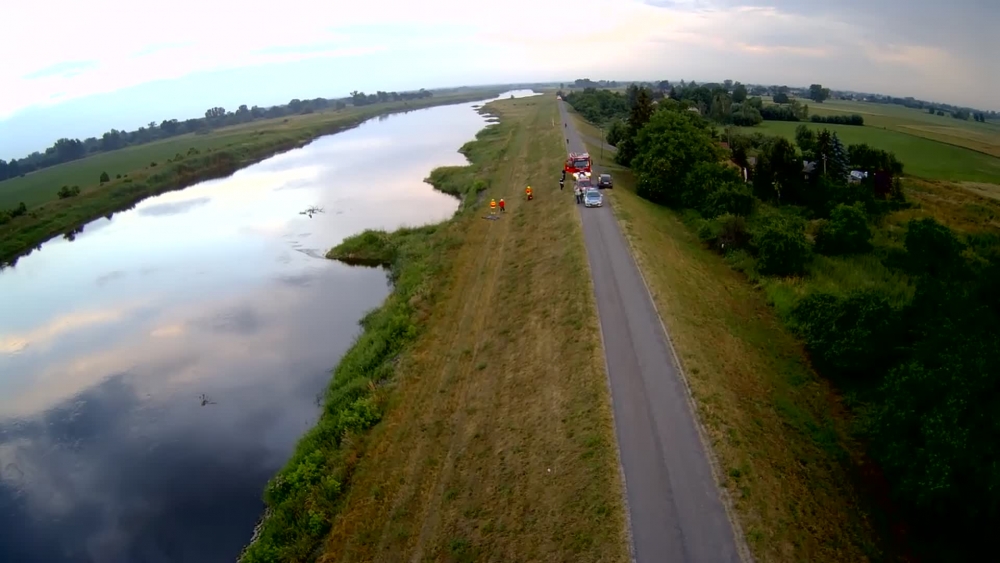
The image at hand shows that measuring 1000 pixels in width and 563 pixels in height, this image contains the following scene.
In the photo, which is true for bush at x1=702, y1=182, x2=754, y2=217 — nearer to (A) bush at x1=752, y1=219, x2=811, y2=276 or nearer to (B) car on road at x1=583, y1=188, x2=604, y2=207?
(A) bush at x1=752, y1=219, x2=811, y2=276

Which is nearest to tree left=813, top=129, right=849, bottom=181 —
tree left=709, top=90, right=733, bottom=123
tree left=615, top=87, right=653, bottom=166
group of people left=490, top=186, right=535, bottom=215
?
tree left=615, top=87, right=653, bottom=166

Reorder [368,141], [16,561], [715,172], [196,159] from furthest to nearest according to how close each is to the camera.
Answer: [368,141] → [196,159] → [715,172] → [16,561]

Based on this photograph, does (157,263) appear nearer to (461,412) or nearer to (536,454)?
(461,412)

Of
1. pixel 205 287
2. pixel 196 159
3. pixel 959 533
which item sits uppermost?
pixel 196 159

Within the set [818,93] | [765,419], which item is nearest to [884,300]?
[765,419]

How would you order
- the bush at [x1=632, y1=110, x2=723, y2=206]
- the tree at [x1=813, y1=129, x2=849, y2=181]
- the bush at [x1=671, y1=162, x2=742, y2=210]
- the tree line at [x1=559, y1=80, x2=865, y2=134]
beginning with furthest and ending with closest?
the tree line at [x1=559, y1=80, x2=865, y2=134] → the bush at [x1=632, y1=110, x2=723, y2=206] → the tree at [x1=813, y1=129, x2=849, y2=181] → the bush at [x1=671, y1=162, x2=742, y2=210]

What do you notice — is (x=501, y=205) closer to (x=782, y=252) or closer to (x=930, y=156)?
(x=782, y=252)

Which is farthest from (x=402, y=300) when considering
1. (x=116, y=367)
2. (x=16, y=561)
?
(x=16, y=561)
